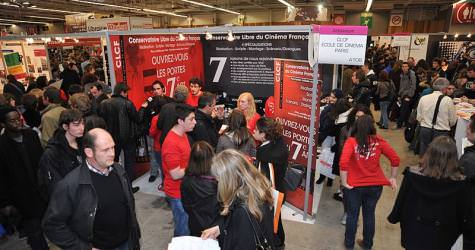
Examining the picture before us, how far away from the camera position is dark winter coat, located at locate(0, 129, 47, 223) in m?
2.88

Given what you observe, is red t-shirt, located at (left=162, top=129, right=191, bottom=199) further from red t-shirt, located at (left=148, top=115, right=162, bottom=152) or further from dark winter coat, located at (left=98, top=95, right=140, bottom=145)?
dark winter coat, located at (left=98, top=95, right=140, bottom=145)

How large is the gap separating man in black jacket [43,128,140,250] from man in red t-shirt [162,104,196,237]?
1.73ft

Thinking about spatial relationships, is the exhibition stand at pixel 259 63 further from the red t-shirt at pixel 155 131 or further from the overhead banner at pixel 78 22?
the overhead banner at pixel 78 22

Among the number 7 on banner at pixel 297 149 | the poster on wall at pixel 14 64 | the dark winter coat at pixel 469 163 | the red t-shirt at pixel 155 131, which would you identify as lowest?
the number 7 on banner at pixel 297 149

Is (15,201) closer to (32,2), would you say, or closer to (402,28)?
(32,2)

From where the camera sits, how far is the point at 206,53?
19.4 ft

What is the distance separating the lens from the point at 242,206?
1.67 m

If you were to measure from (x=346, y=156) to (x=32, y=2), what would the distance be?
17068 millimetres

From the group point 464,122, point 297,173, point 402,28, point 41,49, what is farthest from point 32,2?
point 402,28

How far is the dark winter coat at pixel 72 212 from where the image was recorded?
6.35 feet

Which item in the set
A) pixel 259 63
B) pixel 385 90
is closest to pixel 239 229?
pixel 259 63

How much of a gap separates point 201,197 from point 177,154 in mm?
715

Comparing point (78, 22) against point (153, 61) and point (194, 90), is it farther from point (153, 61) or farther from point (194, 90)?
point (194, 90)

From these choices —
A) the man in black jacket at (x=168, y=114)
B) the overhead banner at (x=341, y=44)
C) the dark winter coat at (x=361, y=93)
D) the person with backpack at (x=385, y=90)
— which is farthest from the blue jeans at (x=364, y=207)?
the person with backpack at (x=385, y=90)
